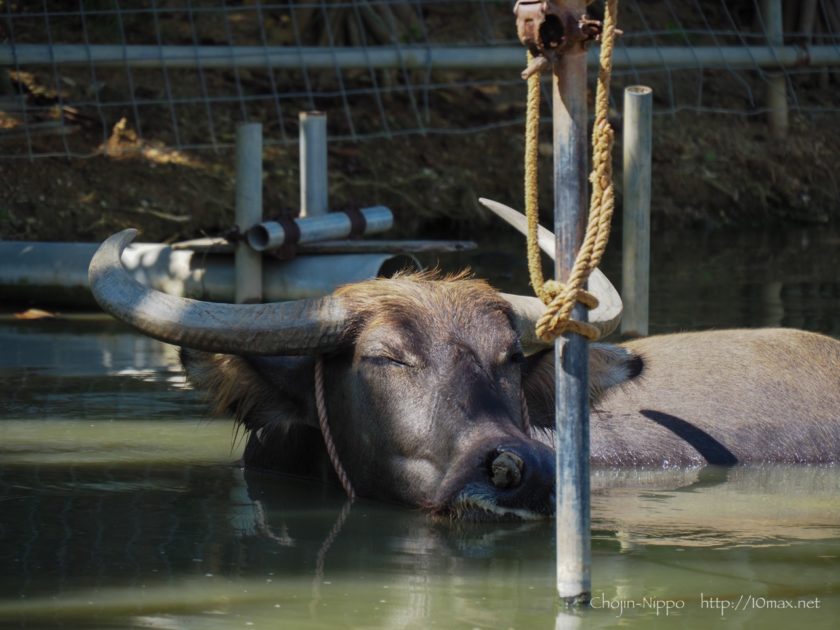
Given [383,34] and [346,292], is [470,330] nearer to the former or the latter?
[346,292]

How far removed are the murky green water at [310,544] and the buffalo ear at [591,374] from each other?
0.33m

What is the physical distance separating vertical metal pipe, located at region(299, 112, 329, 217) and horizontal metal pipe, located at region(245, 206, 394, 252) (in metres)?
0.13

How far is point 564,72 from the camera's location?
406 centimetres

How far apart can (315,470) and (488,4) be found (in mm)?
10961

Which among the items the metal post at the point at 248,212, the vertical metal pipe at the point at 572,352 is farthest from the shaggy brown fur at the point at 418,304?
the metal post at the point at 248,212

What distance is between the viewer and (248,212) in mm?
9414

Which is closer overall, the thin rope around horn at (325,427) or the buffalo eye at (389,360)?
the buffalo eye at (389,360)

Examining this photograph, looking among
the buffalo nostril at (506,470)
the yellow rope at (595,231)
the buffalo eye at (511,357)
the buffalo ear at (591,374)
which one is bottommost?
the buffalo nostril at (506,470)

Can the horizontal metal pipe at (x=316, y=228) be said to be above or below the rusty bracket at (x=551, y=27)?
below

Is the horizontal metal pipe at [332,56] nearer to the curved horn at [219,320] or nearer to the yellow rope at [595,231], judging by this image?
the curved horn at [219,320]

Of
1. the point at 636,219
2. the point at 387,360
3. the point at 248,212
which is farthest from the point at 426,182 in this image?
the point at 387,360

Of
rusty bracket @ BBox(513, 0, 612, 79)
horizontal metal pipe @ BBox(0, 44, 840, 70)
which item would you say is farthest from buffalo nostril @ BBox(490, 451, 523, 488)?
horizontal metal pipe @ BBox(0, 44, 840, 70)

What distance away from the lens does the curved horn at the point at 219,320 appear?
18.7 ft

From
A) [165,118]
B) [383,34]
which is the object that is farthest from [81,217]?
[383,34]
